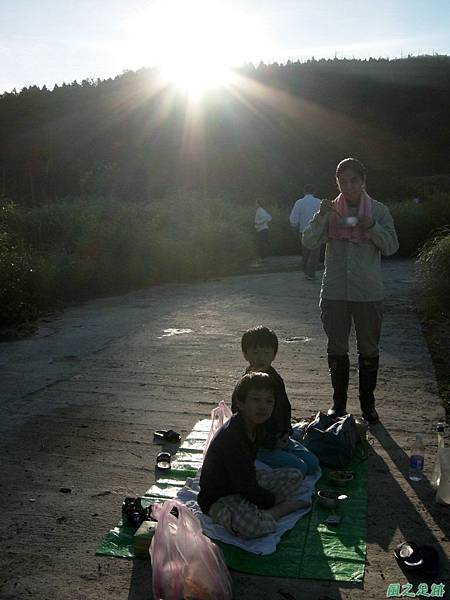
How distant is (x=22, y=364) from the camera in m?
8.08

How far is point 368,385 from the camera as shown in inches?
227

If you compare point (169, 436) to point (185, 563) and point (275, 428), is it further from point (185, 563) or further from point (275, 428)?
point (185, 563)

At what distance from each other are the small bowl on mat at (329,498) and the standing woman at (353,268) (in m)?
1.40

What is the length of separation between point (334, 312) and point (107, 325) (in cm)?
521

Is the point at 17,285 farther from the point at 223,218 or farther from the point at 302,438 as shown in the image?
the point at 223,218

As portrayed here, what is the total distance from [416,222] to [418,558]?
57.5ft

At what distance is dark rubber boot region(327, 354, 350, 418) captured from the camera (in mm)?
5750

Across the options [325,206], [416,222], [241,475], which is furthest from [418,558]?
[416,222]

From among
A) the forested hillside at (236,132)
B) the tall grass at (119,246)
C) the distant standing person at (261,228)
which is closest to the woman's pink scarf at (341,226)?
the tall grass at (119,246)

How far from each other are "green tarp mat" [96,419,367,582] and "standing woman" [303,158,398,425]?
1.27 m

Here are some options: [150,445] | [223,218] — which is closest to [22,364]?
[150,445]

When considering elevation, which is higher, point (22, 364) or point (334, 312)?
point (334, 312)

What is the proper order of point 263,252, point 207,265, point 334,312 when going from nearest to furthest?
point 334,312 → point 207,265 → point 263,252

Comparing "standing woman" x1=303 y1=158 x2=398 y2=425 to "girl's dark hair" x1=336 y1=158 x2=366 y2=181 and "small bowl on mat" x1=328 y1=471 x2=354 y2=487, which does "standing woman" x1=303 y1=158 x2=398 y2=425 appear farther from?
"small bowl on mat" x1=328 y1=471 x2=354 y2=487
